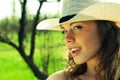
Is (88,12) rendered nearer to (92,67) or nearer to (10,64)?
(92,67)

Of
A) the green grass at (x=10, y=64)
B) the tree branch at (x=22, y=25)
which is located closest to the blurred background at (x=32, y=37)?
the tree branch at (x=22, y=25)

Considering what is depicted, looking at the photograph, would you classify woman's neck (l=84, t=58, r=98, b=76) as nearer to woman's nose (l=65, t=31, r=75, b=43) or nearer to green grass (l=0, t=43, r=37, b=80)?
woman's nose (l=65, t=31, r=75, b=43)

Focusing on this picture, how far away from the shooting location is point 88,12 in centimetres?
191

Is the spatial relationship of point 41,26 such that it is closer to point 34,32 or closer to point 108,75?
point 108,75

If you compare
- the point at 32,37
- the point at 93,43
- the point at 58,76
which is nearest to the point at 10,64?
the point at 32,37

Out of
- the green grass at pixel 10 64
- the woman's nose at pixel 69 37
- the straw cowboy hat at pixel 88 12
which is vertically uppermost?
the straw cowboy hat at pixel 88 12

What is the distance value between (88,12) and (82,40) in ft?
0.53

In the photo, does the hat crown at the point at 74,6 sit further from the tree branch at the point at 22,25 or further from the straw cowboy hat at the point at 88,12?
the tree branch at the point at 22,25

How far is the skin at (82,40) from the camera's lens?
1.98m

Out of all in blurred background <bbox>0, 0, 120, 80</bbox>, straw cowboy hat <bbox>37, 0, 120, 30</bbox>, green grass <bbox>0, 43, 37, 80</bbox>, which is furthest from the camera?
green grass <bbox>0, 43, 37, 80</bbox>

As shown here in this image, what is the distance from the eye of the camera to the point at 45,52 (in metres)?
3.68

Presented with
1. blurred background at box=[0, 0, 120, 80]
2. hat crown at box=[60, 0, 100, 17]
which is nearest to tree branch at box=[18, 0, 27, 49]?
blurred background at box=[0, 0, 120, 80]

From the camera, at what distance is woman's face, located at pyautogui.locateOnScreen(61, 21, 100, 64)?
1983 mm

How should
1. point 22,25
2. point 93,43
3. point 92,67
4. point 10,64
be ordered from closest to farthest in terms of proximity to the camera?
point 93,43 < point 92,67 < point 22,25 < point 10,64
